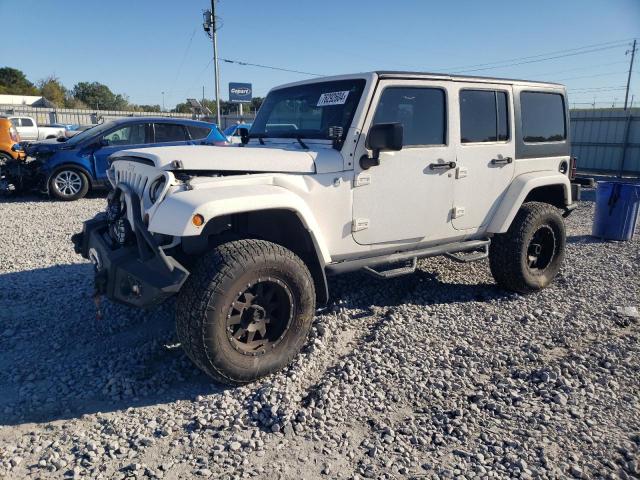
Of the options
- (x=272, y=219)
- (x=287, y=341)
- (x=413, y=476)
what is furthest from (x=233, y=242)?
(x=413, y=476)

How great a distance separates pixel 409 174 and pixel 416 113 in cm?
52

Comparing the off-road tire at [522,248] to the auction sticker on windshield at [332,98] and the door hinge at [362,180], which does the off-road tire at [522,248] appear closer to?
the door hinge at [362,180]

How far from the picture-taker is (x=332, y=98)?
3.90 m

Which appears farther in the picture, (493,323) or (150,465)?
(493,323)

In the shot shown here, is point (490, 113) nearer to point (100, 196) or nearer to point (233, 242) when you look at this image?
point (233, 242)

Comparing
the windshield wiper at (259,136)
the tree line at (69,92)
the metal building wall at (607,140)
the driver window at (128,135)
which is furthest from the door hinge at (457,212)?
the tree line at (69,92)

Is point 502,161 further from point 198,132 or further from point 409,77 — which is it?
point 198,132

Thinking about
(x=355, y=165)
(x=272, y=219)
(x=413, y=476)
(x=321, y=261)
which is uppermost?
(x=355, y=165)

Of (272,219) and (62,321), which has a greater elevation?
(272,219)

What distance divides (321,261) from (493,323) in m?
1.79

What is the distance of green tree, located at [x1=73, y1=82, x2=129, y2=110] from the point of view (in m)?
65.6

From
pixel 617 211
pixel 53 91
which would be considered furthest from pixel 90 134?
pixel 53 91

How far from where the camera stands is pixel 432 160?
13.3 feet

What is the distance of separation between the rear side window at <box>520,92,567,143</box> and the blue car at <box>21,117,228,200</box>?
6.86 m
